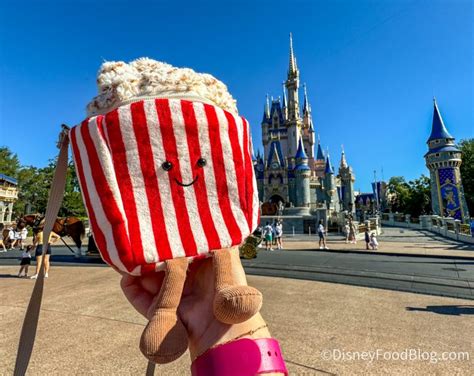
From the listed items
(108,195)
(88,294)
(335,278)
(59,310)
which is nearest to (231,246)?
(108,195)

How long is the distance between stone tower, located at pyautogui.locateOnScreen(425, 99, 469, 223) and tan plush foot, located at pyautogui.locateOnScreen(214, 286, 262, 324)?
3315 cm

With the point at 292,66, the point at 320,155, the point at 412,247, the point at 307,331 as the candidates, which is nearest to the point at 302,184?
the point at 320,155

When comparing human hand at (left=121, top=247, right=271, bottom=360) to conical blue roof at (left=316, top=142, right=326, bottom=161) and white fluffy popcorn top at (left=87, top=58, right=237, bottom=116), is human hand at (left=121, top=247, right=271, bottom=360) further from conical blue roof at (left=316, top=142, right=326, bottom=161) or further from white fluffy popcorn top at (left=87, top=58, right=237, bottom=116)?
conical blue roof at (left=316, top=142, right=326, bottom=161)

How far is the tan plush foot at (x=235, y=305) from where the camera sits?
33.4 inches

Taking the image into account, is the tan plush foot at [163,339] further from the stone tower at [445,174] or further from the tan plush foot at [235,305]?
the stone tower at [445,174]

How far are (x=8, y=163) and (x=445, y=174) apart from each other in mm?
57349

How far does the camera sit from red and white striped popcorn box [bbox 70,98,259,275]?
1.02 metres

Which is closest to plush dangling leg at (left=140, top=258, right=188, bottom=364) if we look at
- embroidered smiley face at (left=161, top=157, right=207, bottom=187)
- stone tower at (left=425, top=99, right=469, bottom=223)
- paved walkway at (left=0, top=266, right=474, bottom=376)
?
embroidered smiley face at (left=161, top=157, right=207, bottom=187)

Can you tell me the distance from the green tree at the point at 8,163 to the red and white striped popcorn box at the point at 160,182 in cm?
5007

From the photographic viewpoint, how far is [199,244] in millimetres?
1061

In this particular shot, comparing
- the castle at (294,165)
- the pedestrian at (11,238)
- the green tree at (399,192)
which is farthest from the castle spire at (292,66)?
the pedestrian at (11,238)

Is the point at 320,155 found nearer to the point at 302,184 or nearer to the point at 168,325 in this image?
the point at 302,184

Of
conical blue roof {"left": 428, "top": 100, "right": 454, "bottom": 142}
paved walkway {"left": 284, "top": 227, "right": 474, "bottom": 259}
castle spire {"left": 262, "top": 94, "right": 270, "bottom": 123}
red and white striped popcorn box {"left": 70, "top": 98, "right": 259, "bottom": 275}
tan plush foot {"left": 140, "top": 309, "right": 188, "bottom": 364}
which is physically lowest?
paved walkway {"left": 284, "top": 227, "right": 474, "bottom": 259}

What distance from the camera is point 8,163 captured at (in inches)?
1591
